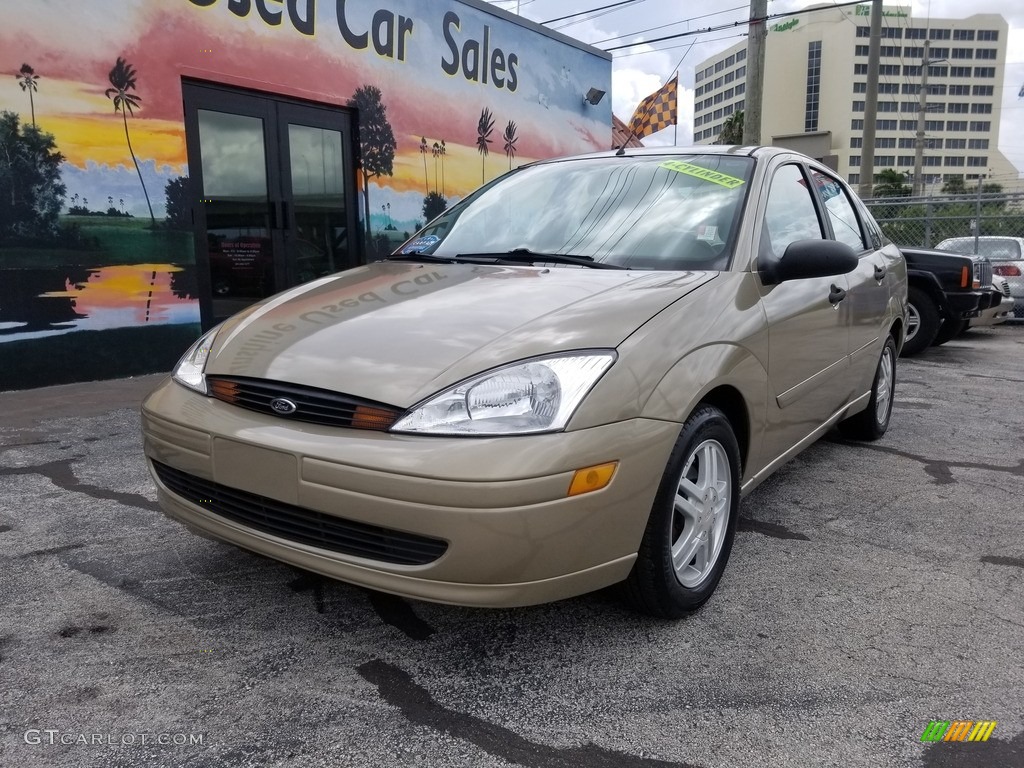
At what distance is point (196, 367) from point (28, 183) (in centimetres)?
453

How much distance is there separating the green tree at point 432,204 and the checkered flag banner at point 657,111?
6.59 m

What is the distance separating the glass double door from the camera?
7164mm

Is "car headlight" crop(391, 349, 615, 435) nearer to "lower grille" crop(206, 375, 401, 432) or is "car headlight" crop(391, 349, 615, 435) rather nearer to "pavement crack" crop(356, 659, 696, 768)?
"lower grille" crop(206, 375, 401, 432)

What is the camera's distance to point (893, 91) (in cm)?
11219

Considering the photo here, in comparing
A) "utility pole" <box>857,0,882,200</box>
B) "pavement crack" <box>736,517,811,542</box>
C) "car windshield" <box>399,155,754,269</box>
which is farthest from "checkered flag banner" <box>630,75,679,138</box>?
"pavement crack" <box>736,517,811,542</box>

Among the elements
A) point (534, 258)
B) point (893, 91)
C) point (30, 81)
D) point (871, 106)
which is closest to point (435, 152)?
point (30, 81)

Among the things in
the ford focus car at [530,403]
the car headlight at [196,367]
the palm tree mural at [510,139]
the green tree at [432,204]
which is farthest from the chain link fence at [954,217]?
the car headlight at [196,367]

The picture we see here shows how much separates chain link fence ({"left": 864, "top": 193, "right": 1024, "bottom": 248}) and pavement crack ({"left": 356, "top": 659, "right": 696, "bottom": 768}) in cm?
1195

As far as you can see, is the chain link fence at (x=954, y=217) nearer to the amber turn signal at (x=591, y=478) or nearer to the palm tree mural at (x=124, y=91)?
the palm tree mural at (x=124, y=91)

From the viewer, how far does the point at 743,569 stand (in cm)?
296

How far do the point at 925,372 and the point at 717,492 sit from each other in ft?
19.6

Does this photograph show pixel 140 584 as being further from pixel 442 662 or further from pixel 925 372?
pixel 925 372

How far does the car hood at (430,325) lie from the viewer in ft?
7.10

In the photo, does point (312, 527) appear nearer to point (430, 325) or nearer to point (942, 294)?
point (430, 325)
